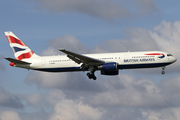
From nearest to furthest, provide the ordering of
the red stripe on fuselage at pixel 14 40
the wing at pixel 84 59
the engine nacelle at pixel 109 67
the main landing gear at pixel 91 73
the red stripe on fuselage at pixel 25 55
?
1. the wing at pixel 84 59
2. the engine nacelle at pixel 109 67
3. the main landing gear at pixel 91 73
4. the red stripe on fuselage at pixel 25 55
5. the red stripe on fuselage at pixel 14 40

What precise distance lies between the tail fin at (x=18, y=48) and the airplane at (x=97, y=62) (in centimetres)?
87

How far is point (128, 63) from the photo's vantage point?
5572 cm

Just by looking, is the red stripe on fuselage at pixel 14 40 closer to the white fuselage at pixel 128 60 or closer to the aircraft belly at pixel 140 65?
the white fuselage at pixel 128 60

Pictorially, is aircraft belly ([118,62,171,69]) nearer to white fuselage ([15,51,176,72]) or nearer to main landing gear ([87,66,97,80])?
white fuselage ([15,51,176,72])

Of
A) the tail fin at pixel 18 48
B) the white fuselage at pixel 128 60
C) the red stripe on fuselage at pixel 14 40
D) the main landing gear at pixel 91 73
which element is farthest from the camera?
the red stripe on fuselage at pixel 14 40

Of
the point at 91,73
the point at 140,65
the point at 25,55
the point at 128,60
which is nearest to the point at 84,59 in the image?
the point at 91,73

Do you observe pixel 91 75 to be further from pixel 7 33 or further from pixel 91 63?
pixel 7 33

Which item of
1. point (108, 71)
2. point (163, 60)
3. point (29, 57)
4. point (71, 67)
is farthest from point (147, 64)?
point (29, 57)

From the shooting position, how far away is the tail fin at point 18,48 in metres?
62.1

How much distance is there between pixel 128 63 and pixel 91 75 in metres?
7.75

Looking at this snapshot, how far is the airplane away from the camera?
55494 mm

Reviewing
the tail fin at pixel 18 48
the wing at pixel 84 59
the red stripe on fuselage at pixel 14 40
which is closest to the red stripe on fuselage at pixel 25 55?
the tail fin at pixel 18 48

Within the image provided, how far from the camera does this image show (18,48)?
62.8 metres

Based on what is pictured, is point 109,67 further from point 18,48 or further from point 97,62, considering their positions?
point 18,48
